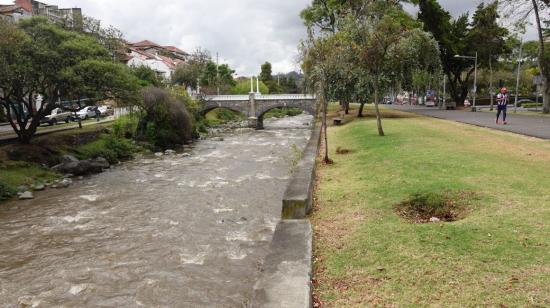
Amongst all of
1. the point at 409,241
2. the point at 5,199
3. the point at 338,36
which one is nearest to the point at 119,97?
the point at 5,199

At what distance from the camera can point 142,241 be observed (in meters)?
11.4

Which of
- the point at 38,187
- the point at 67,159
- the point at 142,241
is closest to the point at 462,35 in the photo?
the point at 67,159

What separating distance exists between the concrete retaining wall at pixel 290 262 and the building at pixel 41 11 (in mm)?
34010

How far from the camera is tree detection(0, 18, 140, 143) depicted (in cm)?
2033

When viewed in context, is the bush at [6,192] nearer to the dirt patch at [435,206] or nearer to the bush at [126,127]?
the bush at [126,127]

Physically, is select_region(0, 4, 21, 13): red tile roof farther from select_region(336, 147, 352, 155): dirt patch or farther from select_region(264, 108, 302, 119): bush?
select_region(336, 147, 352, 155): dirt patch

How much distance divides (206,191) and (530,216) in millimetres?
12824

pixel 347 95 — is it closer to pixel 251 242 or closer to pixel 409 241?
pixel 251 242

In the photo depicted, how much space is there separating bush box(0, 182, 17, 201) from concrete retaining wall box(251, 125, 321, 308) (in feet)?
45.9

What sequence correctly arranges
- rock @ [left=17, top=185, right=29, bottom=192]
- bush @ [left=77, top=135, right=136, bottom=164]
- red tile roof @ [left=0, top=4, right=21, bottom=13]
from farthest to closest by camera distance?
red tile roof @ [left=0, top=4, right=21, bottom=13]
bush @ [left=77, top=135, right=136, bottom=164]
rock @ [left=17, top=185, right=29, bottom=192]

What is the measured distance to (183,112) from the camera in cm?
3559

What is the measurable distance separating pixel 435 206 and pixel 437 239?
7.47ft

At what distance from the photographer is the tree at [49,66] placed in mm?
20328

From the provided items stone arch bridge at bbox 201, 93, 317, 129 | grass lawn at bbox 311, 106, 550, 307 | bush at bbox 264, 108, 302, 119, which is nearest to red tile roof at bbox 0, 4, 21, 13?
stone arch bridge at bbox 201, 93, 317, 129
